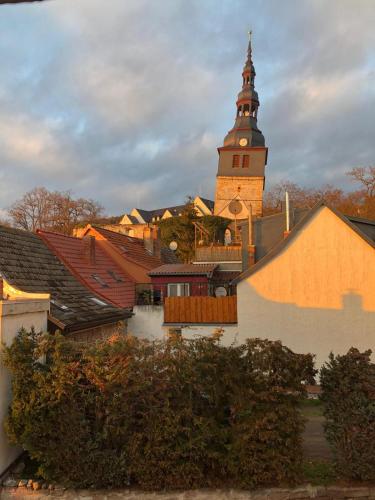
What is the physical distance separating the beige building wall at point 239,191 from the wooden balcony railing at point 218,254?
40.6 metres

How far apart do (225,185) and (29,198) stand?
1301 inches

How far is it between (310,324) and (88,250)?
424 inches

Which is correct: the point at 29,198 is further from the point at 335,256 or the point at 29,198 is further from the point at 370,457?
the point at 370,457

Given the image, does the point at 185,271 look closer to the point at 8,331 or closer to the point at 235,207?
the point at 8,331

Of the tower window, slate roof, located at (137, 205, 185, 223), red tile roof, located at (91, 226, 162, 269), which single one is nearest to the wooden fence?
red tile roof, located at (91, 226, 162, 269)

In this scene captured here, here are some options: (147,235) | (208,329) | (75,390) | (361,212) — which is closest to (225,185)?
(361,212)

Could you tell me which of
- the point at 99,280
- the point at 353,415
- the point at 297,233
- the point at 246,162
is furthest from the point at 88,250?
the point at 246,162

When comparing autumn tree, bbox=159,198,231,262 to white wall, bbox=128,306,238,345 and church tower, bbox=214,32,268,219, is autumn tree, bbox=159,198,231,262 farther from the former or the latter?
white wall, bbox=128,306,238,345

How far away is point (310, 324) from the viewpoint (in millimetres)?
14789

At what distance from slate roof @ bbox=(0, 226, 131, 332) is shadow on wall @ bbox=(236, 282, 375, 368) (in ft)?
16.3

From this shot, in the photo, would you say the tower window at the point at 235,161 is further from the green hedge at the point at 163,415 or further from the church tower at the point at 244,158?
the green hedge at the point at 163,415

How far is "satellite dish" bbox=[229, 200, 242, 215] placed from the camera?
6137 cm

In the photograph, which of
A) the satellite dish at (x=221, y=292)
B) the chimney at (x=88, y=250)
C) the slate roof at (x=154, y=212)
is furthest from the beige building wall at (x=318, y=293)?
the slate roof at (x=154, y=212)

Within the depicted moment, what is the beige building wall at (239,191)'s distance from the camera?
64.8 metres
